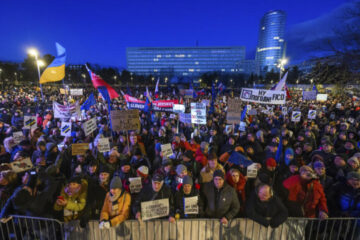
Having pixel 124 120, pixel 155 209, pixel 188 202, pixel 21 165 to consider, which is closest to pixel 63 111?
pixel 124 120

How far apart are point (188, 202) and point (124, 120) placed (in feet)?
11.2

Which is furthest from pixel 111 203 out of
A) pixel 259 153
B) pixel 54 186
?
Result: pixel 259 153

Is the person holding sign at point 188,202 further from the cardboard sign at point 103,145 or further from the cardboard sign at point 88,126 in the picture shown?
the cardboard sign at point 88,126

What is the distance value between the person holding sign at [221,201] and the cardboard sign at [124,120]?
3.33m

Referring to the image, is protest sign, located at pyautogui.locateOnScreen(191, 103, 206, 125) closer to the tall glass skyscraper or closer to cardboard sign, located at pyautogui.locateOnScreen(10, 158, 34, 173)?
cardboard sign, located at pyautogui.locateOnScreen(10, 158, 34, 173)

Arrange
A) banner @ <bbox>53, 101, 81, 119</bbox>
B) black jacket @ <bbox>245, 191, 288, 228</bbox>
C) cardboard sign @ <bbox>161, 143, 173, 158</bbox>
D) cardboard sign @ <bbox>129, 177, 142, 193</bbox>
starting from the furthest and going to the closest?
banner @ <bbox>53, 101, 81, 119</bbox>
cardboard sign @ <bbox>161, 143, 173, 158</bbox>
cardboard sign @ <bbox>129, 177, 142, 193</bbox>
black jacket @ <bbox>245, 191, 288, 228</bbox>

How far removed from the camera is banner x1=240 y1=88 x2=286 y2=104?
276 inches

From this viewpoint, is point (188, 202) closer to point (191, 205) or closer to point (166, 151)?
point (191, 205)

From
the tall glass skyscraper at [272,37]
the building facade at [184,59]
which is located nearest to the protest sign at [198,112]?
the building facade at [184,59]

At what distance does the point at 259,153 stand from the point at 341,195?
2570 mm

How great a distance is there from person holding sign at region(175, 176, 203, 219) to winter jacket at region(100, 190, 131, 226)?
0.86 metres

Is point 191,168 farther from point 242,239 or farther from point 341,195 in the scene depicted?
point 341,195

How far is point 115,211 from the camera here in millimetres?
2992

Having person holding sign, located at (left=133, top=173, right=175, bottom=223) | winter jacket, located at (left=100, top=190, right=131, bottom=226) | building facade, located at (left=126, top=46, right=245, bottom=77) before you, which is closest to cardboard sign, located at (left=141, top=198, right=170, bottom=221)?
person holding sign, located at (left=133, top=173, right=175, bottom=223)
